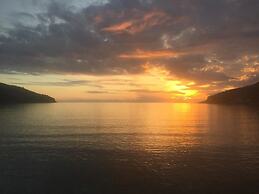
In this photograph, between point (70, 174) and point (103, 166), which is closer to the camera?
point (70, 174)

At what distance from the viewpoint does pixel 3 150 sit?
61.7m

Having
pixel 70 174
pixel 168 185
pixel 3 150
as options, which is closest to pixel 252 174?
pixel 168 185

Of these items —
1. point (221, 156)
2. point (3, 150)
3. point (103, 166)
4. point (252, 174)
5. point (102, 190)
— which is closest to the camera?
point (102, 190)

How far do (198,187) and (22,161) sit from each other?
32.7 meters

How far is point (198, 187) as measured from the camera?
1502 inches

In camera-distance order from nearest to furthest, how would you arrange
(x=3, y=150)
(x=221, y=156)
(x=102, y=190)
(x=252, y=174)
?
(x=102, y=190) < (x=252, y=174) < (x=221, y=156) < (x=3, y=150)

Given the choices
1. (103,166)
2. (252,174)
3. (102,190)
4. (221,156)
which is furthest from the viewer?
(221,156)

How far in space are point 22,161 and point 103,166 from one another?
15.8 meters

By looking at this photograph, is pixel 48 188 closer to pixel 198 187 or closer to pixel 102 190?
pixel 102 190

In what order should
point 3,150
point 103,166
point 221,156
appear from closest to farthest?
point 103,166 → point 221,156 → point 3,150

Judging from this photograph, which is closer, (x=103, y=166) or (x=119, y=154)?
(x=103, y=166)

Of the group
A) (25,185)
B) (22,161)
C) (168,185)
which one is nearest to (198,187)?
(168,185)

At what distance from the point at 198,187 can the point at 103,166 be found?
17.9 meters

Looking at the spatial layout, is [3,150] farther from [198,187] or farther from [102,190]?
[198,187]
